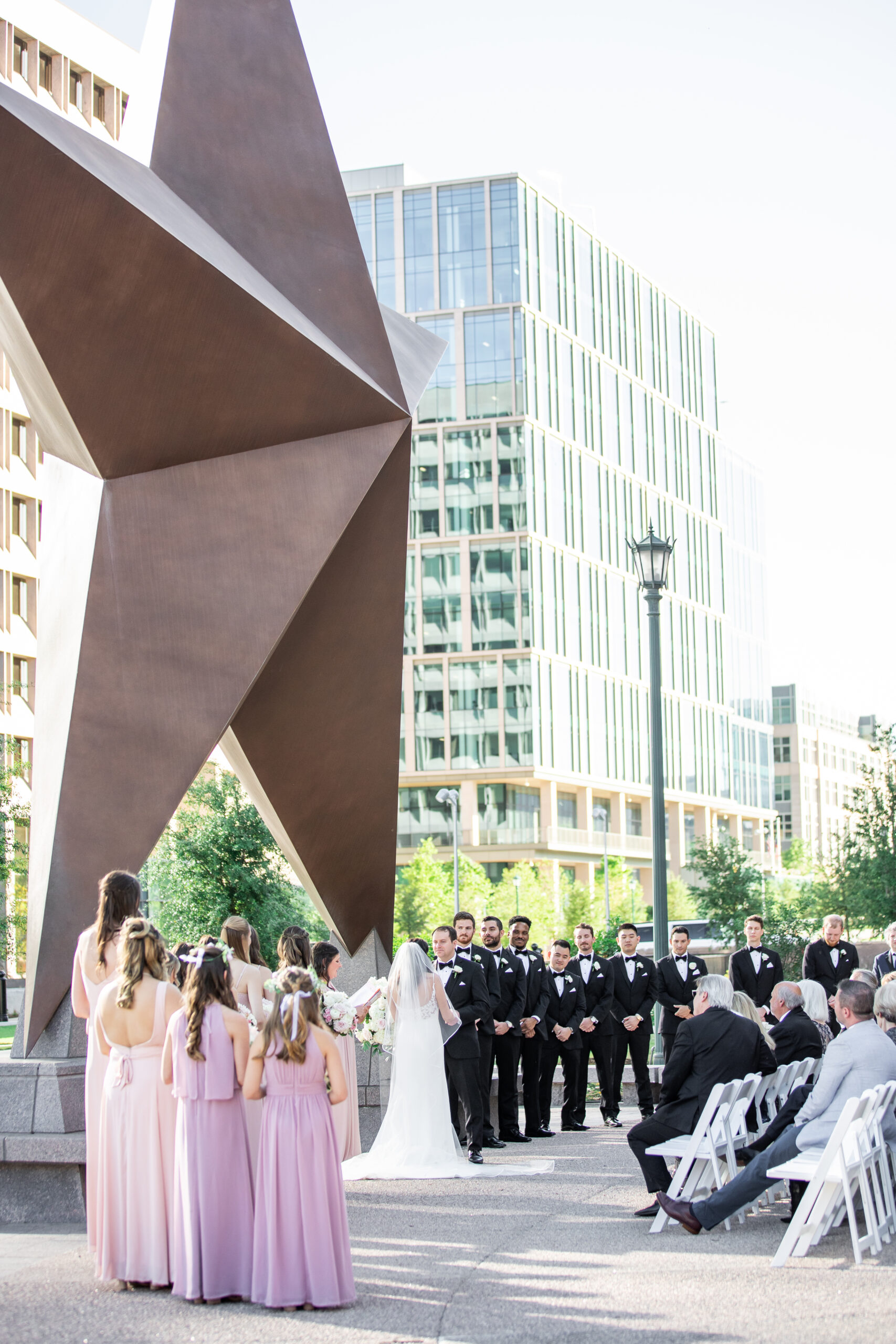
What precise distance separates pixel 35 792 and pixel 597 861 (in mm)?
69218

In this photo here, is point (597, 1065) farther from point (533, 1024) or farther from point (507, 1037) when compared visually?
point (507, 1037)

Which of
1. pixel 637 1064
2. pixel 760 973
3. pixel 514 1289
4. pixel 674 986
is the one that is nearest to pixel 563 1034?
pixel 637 1064

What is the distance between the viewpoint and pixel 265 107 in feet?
38.3

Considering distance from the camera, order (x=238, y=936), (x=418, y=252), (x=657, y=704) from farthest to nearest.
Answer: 1. (x=418, y=252)
2. (x=657, y=704)
3. (x=238, y=936)

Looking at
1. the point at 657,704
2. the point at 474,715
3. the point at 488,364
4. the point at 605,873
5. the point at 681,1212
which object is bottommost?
the point at 681,1212

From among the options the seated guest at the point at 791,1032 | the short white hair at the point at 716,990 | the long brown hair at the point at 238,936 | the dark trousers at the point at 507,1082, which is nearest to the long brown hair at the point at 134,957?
the long brown hair at the point at 238,936

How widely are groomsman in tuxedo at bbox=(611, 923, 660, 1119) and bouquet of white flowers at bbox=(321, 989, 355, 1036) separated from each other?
5.88m

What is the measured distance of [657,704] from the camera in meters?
16.4

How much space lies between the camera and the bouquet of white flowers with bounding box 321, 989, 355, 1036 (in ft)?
28.5

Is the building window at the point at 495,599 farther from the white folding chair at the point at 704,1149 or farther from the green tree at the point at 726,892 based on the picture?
the white folding chair at the point at 704,1149

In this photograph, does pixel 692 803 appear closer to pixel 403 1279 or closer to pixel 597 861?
pixel 597 861

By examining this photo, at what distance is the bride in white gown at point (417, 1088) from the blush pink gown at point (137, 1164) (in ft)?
12.8

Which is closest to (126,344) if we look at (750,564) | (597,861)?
(597,861)

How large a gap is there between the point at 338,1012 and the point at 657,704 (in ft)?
27.6
